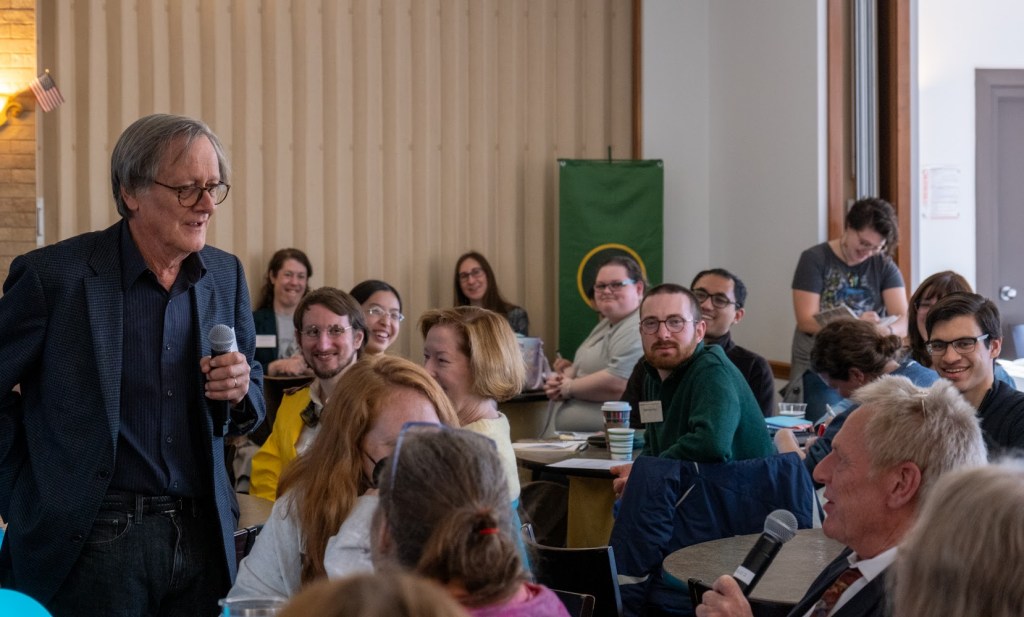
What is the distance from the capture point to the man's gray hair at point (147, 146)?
7.13ft

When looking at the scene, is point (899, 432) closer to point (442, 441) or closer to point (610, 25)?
point (442, 441)

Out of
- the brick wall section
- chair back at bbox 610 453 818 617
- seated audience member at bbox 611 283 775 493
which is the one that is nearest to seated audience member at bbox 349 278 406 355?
seated audience member at bbox 611 283 775 493

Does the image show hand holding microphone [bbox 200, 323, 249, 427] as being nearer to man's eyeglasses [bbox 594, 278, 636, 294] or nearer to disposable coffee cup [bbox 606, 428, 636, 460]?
disposable coffee cup [bbox 606, 428, 636, 460]

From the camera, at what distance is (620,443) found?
4.43 metres

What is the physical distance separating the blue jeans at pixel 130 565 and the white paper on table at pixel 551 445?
2.62 m

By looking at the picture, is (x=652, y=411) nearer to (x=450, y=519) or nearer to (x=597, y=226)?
(x=450, y=519)

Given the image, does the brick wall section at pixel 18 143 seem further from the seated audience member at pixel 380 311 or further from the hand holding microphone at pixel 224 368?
the hand holding microphone at pixel 224 368

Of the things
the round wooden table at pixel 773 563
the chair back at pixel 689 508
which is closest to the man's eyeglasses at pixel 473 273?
the chair back at pixel 689 508

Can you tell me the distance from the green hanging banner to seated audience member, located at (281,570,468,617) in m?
7.01

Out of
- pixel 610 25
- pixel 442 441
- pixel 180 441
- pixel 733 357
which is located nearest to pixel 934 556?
pixel 442 441

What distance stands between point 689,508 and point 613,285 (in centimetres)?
255

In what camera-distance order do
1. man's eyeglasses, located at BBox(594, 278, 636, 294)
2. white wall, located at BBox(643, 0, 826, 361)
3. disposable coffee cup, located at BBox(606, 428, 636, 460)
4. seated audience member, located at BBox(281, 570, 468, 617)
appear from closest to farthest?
seated audience member, located at BBox(281, 570, 468, 617) → disposable coffee cup, located at BBox(606, 428, 636, 460) → man's eyeglasses, located at BBox(594, 278, 636, 294) → white wall, located at BBox(643, 0, 826, 361)

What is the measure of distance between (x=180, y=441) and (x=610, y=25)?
22.8ft

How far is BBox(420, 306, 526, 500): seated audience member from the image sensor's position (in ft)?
11.1
